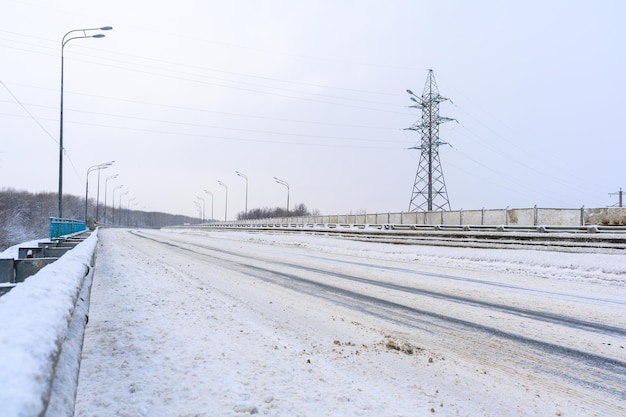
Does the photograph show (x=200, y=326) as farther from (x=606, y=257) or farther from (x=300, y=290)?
(x=606, y=257)

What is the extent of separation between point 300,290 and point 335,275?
3184 mm

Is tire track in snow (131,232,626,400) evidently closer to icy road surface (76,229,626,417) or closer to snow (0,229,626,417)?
icy road surface (76,229,626,417)

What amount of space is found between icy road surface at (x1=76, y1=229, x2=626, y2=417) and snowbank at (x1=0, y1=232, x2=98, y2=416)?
154cm

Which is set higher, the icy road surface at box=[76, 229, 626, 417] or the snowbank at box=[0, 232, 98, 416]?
the snowbank at box=[0, 232, 98, 416]

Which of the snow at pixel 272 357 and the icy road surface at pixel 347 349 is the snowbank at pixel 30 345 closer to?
the snow at pixel 272 357

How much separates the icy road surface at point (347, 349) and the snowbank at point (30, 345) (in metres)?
1.54

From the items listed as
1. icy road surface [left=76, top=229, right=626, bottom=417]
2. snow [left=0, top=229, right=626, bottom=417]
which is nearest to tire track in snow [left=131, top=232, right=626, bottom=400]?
icy road surface [left=76, top=229, right=626, bottom=417]

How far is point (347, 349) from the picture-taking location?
16.8 feet

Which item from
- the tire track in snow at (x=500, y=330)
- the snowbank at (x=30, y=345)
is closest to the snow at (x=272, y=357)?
the snowbank at (x=30, y=345)

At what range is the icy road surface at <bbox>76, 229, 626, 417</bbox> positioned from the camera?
3.61 metres

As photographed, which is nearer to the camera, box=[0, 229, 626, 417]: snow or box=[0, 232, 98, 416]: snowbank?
box=[0, 232, 98, 416]: snowbank

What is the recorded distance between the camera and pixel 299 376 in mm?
4141

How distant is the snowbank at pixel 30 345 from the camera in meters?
1.16

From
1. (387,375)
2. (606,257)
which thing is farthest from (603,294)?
(387,375)
